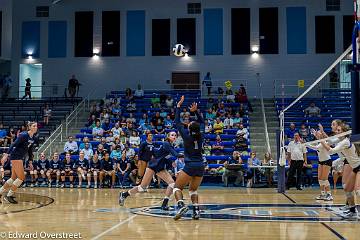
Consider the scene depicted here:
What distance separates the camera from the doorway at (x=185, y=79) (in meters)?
29.8

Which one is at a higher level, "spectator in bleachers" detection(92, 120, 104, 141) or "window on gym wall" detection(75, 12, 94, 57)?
"window on gym wall" detection(75, 12, 94, 57)

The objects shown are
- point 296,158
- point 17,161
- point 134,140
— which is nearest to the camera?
point 17,161

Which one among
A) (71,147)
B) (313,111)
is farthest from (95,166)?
(313,111)

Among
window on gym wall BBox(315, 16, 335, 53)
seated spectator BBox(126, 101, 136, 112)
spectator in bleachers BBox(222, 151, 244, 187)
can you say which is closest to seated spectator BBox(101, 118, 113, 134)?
seated spectator BBox(126, 101, 136, 112)

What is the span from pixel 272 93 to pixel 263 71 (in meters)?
1.39

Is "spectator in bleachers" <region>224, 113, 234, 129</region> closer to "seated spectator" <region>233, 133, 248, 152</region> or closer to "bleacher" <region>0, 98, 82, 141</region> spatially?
"seated spectator" <region>233, 133, 248, 152</region>

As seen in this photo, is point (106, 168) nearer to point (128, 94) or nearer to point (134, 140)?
point (134, 140)

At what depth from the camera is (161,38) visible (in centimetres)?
3023

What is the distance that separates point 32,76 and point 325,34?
18.1 metres

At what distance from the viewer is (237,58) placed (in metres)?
29.7

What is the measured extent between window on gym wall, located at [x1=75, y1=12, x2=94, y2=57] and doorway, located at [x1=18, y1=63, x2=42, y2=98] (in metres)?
2.79

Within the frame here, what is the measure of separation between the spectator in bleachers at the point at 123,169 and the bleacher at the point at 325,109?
24.7ft

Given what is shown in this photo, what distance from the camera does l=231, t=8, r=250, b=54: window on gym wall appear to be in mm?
29688

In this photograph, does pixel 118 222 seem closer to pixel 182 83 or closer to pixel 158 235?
pixel 158 235
